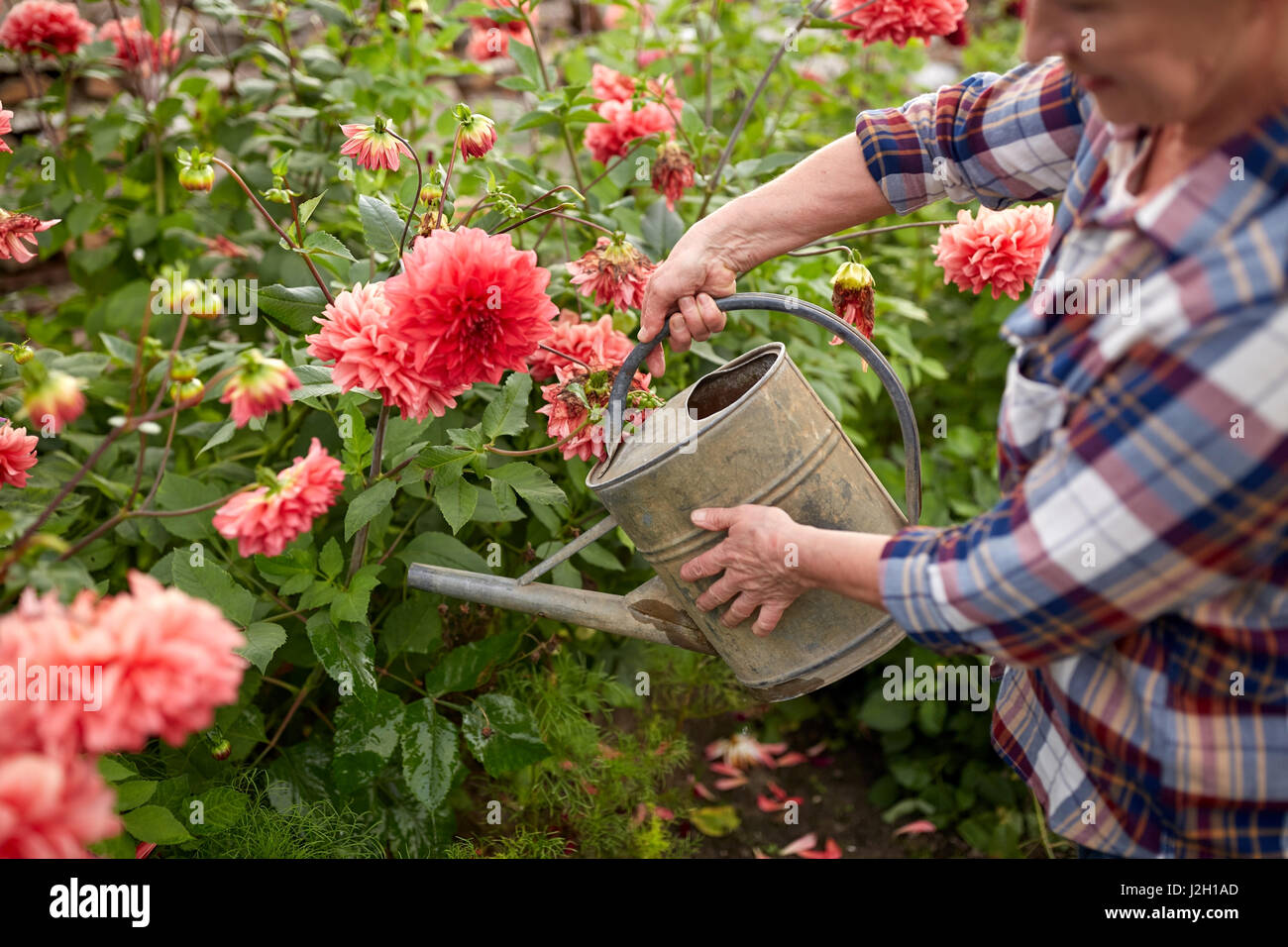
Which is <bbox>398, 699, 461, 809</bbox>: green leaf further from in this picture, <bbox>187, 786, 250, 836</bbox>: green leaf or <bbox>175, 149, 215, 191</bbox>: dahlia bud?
<bbox>175, 149, 215, 191</bbox>: dahlia bud

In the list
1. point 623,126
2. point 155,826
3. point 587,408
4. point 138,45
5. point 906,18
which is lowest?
point 155,826

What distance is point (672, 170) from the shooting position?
4.93ft

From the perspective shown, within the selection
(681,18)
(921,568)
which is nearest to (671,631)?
(921,568)

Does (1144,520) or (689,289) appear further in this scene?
(689,289)

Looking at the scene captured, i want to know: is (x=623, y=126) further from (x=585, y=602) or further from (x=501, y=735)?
(x=501, y=735)

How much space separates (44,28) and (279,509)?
1.57 m

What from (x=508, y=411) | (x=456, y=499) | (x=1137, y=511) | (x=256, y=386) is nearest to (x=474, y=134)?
(x=508, y=411)

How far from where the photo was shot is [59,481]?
1.44 metres

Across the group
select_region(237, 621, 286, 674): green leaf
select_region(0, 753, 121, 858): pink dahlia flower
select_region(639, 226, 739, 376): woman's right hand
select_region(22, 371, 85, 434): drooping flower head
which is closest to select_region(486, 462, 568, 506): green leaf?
select_region(639, 226, 739, 376): woman's right hand

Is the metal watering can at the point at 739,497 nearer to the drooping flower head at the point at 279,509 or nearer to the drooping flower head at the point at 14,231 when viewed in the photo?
the drooping flower head at the point at 279,509

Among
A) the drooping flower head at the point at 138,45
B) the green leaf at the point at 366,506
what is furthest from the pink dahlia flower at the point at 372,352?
the drooping flower head at the point at 138,45

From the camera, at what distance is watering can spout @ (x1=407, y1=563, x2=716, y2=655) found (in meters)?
1.21

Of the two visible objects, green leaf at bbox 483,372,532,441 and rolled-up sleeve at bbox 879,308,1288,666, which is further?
green leaf at bbox 483,372,532,441

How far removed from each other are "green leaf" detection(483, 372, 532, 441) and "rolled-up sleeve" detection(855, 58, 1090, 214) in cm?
53
